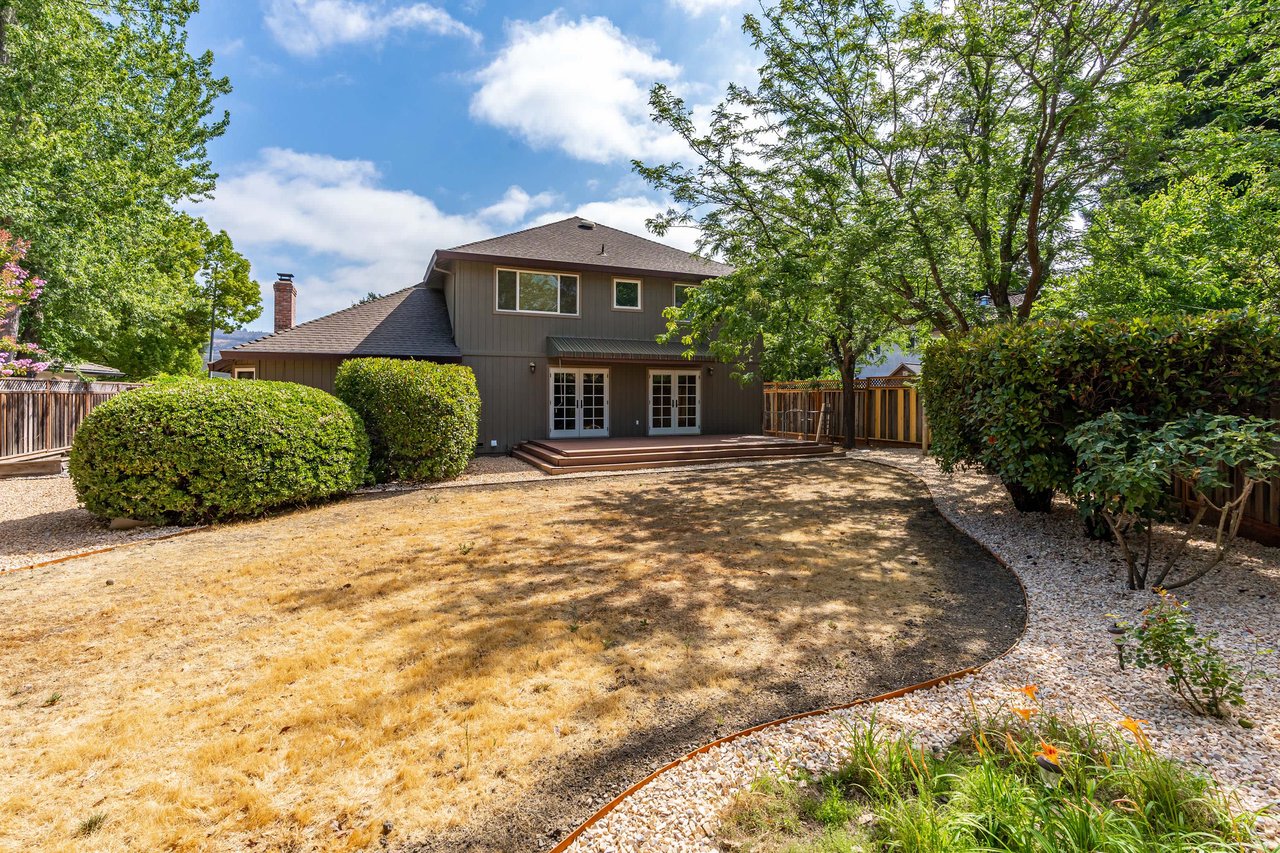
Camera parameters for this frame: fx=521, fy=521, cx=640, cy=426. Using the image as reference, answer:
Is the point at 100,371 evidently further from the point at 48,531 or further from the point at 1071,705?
the point at 1071,705

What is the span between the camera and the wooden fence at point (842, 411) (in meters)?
14.2

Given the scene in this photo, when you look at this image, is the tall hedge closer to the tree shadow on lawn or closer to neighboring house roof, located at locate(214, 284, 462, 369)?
the tree shadow on lawn

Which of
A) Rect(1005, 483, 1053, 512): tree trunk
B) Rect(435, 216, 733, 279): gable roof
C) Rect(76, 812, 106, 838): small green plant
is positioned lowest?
Rect(76, 812, 106, 838): small green plant

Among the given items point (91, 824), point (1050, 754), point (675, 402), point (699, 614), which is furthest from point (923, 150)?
point (91, 824)

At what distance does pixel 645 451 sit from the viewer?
39.0 ft

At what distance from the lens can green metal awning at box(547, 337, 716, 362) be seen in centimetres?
1347

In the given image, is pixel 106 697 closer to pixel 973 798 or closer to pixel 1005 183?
pixel 973 798

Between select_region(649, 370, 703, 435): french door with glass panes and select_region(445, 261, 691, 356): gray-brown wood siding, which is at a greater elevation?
select_region(445, 261, 691, 356): gray-brown wood siding

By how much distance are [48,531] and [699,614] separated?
26.1 ft

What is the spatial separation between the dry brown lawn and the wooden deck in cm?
479

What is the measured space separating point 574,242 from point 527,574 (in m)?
12.4

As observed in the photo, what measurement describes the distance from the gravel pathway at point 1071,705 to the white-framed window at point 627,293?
1191cm

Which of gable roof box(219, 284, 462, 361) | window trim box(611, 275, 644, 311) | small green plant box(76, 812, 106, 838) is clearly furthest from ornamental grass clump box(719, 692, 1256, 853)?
window trim box(611, 275, 644, 311)

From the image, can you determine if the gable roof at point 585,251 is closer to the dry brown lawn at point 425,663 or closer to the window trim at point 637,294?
the window trim at point 637,294
